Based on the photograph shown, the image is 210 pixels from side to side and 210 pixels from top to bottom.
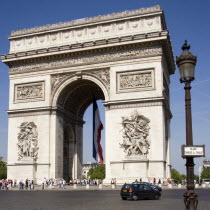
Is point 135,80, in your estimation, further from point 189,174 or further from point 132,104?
point 189,174

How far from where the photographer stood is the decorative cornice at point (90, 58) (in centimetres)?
3419

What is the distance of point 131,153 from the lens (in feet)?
108

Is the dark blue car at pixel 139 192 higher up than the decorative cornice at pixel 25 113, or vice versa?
the decorative cornice at pixel 25 113

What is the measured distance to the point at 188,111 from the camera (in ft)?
26.2

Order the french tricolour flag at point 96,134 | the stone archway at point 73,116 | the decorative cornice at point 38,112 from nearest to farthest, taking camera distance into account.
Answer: the decorative cornice at point 38,112, the stone archway at point 73,116, the french tricolour flag at point 96,134

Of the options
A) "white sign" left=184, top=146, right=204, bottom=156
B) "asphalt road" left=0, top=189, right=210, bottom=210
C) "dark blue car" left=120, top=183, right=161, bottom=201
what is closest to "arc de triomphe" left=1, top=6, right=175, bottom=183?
"dark blue car" left=120, top=183, right=161, bottom=201

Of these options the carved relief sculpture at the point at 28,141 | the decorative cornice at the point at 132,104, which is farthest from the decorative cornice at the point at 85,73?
the carved relief sculpture at the point at 28,141

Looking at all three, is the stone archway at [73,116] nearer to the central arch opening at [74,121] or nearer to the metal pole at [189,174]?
the central arch opening at [74,121]

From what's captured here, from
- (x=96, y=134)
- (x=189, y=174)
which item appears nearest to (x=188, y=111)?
(x=189, y=174)

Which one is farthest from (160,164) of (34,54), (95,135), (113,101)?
(34,54)

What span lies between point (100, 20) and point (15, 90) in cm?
1078

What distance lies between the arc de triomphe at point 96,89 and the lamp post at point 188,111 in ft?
79.7

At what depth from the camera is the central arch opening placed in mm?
38531

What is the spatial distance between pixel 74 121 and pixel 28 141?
6.92 m
